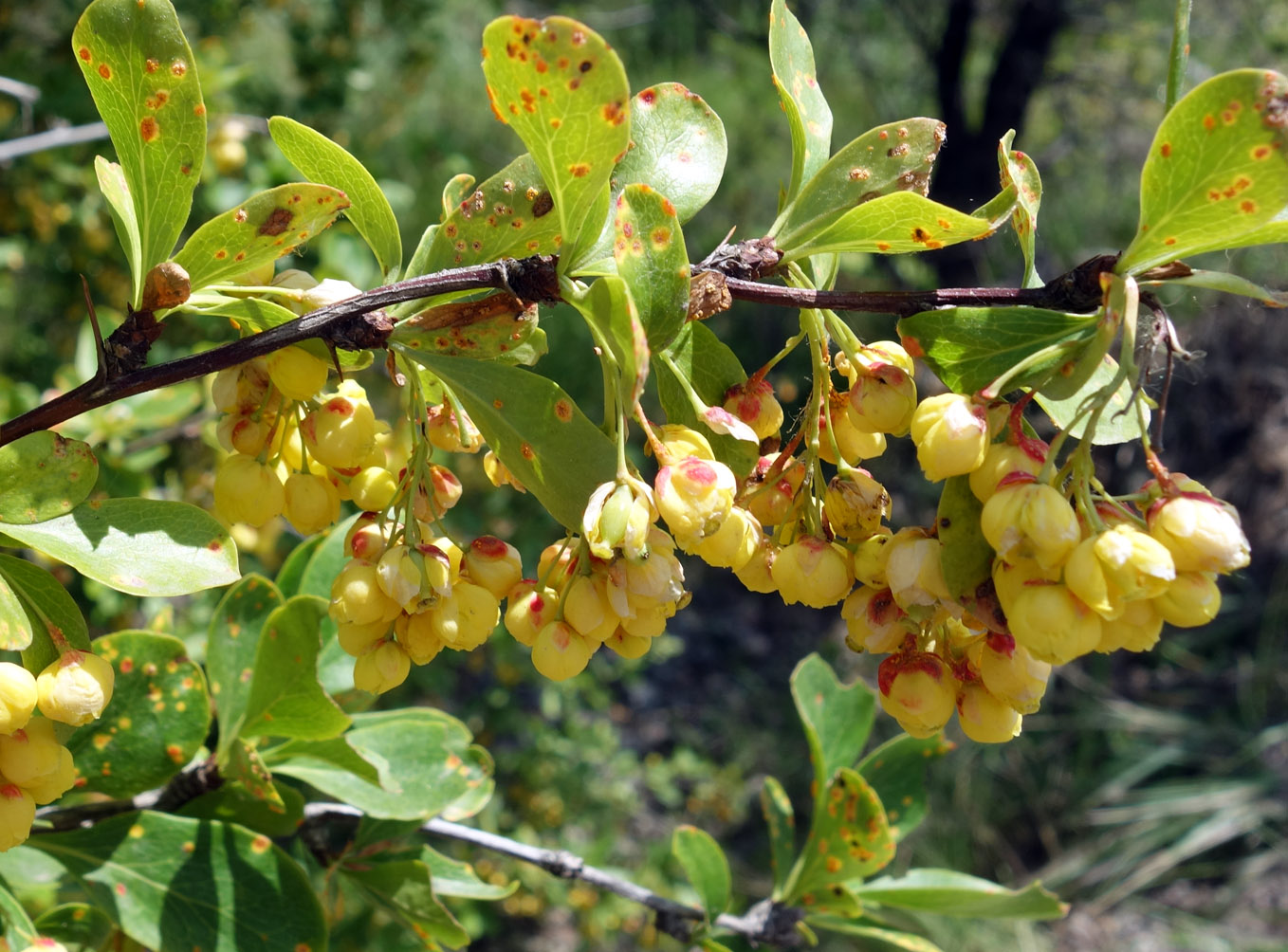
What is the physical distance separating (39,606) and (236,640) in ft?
1.21

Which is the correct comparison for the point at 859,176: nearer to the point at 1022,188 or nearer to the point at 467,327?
the point at 1022,188

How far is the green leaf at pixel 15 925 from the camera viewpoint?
0.76 metres

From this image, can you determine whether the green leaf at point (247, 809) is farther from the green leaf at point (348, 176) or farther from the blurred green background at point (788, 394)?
the blurred green background at point (788, 394)

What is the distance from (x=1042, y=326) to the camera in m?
0.61

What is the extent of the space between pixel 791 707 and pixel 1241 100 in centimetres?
390

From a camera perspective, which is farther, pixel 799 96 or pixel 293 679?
pixel 293 679

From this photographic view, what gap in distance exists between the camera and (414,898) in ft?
3.25

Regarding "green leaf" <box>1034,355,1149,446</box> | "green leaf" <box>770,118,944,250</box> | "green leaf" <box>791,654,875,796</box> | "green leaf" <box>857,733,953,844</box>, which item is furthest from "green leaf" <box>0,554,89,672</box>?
"green leaf" <box>857,733,953,844</box>

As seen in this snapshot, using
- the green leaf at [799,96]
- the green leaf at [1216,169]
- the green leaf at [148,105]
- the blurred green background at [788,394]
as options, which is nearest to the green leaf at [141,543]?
the green leaf at [148,105]

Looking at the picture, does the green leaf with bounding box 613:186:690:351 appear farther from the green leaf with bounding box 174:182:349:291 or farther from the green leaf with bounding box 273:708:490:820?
the green leaf with bounding box 273:708:490:820

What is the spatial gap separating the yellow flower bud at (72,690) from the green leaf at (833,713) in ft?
2.58

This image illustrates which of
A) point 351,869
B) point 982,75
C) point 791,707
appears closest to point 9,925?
point 351,869

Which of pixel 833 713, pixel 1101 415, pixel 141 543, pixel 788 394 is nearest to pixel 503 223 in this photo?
pixel 141 543

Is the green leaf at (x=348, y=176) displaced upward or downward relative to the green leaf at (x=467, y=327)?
upward
